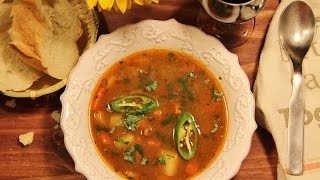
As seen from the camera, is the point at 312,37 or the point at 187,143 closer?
the point at 187,143

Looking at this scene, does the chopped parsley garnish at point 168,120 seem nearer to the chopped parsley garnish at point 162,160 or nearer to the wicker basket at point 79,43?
the chopped parsley garnish at point 162,160

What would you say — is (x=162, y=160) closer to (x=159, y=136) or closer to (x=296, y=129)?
(x=159, y=136)

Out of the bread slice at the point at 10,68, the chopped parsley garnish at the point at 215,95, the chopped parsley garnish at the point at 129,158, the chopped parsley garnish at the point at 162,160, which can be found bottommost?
the chopped parsley garnish at the point at 162,160

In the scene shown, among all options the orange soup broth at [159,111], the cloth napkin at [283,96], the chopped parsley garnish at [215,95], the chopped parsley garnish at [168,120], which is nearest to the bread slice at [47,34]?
the orange soup broth at [159,111]

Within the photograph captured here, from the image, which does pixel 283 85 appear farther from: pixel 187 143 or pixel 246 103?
pixel 187 143

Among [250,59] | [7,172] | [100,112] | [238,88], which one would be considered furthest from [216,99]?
[7,172]

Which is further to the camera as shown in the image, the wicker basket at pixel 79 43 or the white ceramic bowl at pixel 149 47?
the wicker basket at pixel 79 43
